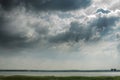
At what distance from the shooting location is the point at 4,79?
59188 millimetres

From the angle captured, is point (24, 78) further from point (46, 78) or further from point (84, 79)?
point (84, 79)

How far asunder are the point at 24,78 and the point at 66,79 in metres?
11.5

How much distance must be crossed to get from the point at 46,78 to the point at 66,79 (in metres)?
5.59

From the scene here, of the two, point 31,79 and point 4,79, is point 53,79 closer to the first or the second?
point 31,79

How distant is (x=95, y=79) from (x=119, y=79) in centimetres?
675

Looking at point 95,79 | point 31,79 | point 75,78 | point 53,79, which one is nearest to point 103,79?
point 95,79

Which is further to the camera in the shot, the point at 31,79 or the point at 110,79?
the point at 110,79

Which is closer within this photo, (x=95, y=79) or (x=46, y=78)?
(x=46, y=78)

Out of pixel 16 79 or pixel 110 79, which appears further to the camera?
pixel 110 79

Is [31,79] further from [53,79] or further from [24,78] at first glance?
[53,79]

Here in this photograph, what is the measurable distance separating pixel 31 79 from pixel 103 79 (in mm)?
20706

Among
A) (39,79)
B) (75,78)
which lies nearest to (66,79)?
(75,78)

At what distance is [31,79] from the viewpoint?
6109 centimetres

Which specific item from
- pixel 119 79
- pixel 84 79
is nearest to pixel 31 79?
pixel 84 79
